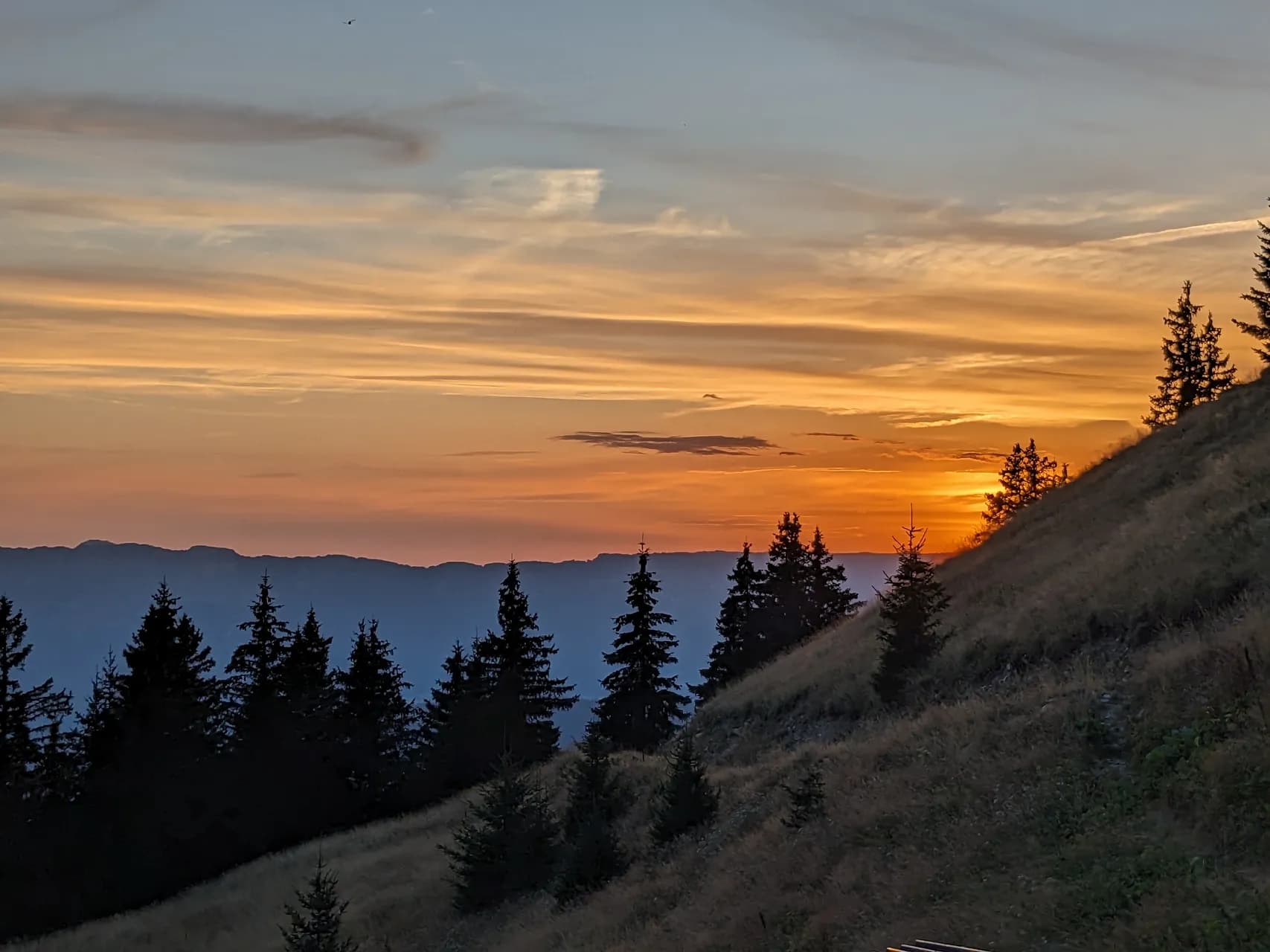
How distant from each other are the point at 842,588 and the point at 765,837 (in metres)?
48.5

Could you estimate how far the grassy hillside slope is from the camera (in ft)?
39.2

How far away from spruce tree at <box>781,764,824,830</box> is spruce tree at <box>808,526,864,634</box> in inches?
1641

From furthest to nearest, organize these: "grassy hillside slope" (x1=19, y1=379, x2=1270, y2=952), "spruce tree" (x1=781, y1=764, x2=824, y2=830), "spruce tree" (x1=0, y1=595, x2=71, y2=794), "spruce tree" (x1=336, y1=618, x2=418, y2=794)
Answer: "spruce tree" (x1=336, y1=618, x2=418, y2=794), "spruce tree" (x1=0, y1=595, x2=71, y2=794), "spruce tree" (x1=781, y1=764, x2=824, y2=830), "grassy hillside slope" (x1=19, y1=379, x2=1270, y2=952)

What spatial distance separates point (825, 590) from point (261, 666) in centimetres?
3062

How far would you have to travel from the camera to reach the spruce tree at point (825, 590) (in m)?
60.8

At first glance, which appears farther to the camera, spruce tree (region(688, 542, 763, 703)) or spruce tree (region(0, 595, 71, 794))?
spruce tree (region(688, 542, 763, 703))

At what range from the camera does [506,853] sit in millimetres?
23703

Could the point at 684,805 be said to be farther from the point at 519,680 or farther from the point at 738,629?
the point at 738,629

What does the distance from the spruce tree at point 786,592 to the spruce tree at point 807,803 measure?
1428 inches

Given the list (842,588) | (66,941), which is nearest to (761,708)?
(66,941)

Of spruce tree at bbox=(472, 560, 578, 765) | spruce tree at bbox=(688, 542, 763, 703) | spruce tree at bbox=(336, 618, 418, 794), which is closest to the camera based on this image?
spruce tree at bbox=(472, 560, 578, 765)

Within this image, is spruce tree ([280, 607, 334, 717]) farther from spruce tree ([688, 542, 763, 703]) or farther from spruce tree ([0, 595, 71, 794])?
spruce tree ([688, 542, 763, 703])

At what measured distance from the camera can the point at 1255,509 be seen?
22.5 meters

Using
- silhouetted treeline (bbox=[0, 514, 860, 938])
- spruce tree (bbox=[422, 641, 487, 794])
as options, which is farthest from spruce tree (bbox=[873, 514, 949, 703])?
spruce tree (bbox=[422, 641, 487, 794])
